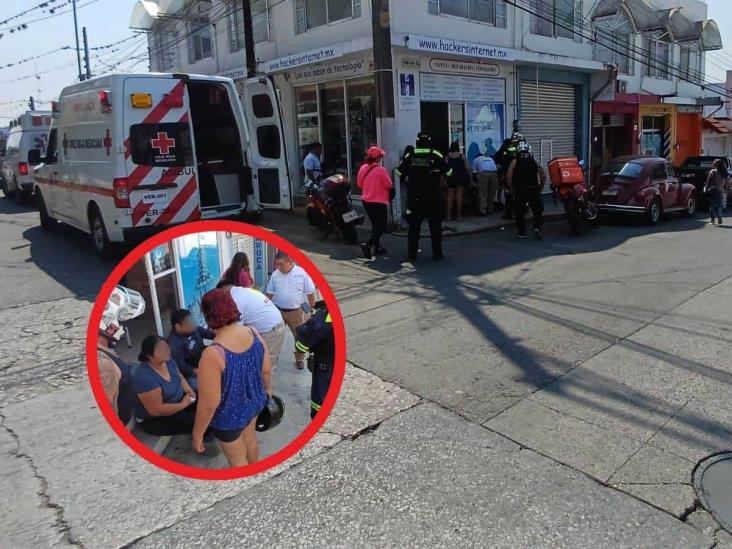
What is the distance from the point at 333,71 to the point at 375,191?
5.80 m

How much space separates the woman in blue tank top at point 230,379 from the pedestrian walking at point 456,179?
37.2 ft

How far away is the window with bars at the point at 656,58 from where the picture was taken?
21.2 metres

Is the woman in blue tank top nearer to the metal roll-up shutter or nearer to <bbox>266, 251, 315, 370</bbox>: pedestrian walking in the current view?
<bbox>266, 251, 315, 370</bbox>: pedestrian walking

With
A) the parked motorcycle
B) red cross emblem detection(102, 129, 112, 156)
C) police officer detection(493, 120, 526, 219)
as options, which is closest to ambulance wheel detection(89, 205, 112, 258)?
red cross emblem detection(102, 129, 112, 156)

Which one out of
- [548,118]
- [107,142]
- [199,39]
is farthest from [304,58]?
[199,39]

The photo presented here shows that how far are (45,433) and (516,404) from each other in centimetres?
323

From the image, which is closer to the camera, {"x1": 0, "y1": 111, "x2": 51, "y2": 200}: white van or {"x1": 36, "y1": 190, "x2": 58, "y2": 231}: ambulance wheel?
{"x1": 36, "y1": 190, "x2": 58, "y2": 231}: ambulance wheel

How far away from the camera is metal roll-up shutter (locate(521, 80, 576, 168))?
1605 centimetres

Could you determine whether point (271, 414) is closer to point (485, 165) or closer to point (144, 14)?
point (485, 165)

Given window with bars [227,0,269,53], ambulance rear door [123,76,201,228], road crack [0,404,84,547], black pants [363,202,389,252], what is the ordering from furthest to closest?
window with bars [227,0,269,53]
black pants [363,202,389,252]
ambulance rear door [123,76,201,228]
road crack [0,404,84,547]

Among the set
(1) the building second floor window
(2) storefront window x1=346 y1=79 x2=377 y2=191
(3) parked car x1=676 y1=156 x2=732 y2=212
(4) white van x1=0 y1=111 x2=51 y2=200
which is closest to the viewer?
(2) storefront window x1=346 y1=79 x2=377 y2=191

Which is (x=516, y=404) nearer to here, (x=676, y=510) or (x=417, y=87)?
(x=676, y=510)

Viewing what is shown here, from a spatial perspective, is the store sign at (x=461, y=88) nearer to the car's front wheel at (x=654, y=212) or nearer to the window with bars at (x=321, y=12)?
the window with bars at (x=321, y=12)

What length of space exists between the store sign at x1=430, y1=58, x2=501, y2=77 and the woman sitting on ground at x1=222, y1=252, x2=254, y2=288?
12.6m
